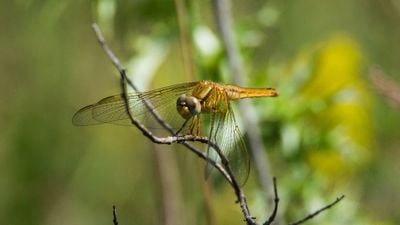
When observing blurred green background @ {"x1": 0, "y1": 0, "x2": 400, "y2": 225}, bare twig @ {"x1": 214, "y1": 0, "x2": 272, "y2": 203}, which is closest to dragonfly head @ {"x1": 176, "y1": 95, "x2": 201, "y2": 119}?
blurred green background @ {"x1": 0, "y1": 0, "x2": 400, "y2": 225}

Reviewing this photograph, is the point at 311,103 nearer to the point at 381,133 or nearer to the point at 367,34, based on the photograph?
the point at 381,133

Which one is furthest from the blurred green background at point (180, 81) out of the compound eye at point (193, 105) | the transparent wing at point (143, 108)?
the compound eye at point (193, 105)

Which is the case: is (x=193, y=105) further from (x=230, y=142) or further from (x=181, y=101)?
(x=230, y=142)

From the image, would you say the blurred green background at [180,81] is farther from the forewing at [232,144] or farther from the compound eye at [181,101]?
the compound eye at [181,101]

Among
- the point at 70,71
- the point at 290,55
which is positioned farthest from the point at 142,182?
the point at 290,55

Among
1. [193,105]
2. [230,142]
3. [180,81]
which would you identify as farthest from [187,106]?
[180,81]

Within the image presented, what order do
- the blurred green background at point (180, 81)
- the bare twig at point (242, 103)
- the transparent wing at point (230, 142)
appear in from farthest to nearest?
the blurred green background at point (180, 81)
the bare twig at point (242, 103)
the transparent wing at point (230, 142)

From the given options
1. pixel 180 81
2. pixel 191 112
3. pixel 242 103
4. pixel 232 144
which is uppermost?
pixel 180 81
